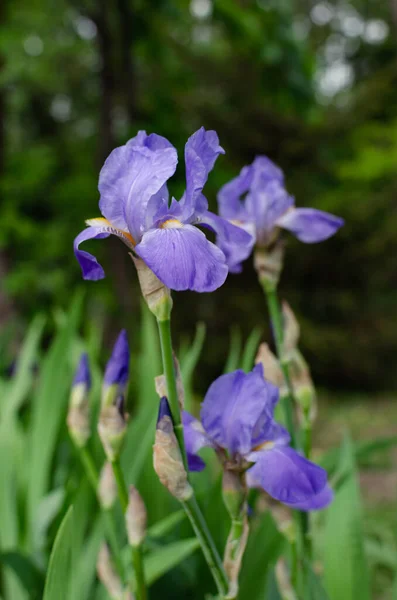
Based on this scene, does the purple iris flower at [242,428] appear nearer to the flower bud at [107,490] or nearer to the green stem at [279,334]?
the green stem at [279,334]

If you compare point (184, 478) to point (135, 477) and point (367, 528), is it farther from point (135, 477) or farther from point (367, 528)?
point (367, 528)

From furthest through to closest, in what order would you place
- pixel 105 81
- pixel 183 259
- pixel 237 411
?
pixel 105 81 < pixel 237 411 < pixel 183 259

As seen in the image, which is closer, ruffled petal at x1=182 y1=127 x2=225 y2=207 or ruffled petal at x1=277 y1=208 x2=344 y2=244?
ruffled petal at x1=182 y1=127 x2=225 y2=207

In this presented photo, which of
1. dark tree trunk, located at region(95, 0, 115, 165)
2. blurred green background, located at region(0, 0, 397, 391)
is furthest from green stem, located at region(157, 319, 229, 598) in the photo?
dark tree trunk, located at region(95, 0, 115, 165)

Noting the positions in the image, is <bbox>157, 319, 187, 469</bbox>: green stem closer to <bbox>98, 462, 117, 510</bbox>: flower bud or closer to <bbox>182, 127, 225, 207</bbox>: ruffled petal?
A: <bbox>182, 127, 225, 207</bbox>: ruffled petal

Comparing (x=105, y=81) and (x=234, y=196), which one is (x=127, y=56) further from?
(x=234, y=196)

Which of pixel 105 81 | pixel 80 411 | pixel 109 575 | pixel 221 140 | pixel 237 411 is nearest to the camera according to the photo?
pixel 237 411

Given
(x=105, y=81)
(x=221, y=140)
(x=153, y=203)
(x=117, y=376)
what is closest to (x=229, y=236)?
(x=153, y=203)

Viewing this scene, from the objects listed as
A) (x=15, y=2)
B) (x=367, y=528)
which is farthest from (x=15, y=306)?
(x=367, y=528)
